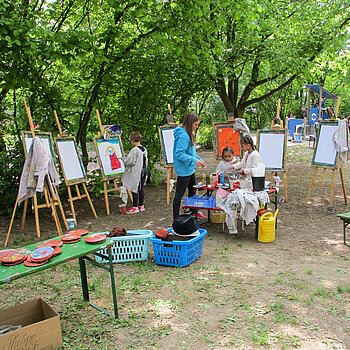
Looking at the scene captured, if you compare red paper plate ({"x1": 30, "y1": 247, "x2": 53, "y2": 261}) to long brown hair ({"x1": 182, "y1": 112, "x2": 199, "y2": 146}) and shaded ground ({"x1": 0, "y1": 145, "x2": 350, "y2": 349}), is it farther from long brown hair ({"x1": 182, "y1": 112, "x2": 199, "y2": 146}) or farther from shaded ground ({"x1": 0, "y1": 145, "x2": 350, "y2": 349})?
long brown hair ({"x1": 182, "y1": 112, "x2": 199, "y2": 146})

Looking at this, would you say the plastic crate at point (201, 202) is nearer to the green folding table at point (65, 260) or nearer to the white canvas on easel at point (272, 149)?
the white canvas on easel at point (272, 149)

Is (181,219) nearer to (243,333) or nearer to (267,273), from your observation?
(267,273)

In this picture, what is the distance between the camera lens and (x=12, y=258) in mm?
2557

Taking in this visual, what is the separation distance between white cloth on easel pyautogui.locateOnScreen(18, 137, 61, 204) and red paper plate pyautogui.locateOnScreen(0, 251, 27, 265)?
2828 mm

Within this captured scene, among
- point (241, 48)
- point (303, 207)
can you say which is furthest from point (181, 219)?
point (241, 48)

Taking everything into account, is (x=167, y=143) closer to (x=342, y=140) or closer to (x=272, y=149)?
(x=272, y=149)

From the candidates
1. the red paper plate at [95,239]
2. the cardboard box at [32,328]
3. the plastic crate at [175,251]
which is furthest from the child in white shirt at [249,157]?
the cardboard box at [32,328]

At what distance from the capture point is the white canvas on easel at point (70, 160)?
630 cm

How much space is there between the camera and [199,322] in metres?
3.01

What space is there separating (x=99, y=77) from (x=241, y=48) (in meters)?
3.99

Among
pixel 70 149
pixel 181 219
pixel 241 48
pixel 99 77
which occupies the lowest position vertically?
pixel 181 219

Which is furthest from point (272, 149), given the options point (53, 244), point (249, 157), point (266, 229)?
point (53, 244)

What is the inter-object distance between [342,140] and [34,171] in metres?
5.35

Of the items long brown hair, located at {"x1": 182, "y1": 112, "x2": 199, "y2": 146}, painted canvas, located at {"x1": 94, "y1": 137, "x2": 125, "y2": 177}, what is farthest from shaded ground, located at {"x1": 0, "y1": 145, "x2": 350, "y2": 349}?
painted canvas, located at {"x1": 94, "y1": 137, "x2": 125, "y2": 177}
